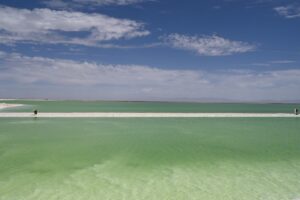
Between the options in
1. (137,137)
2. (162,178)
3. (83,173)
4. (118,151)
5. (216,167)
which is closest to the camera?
(162,178)

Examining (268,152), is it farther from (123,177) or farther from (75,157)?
(75,157)

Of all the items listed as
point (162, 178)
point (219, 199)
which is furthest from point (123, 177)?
point (219, 199)

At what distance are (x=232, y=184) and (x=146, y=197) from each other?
337 centimetres

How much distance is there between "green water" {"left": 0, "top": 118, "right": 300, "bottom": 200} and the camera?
9.70 meters

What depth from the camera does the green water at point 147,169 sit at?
382 inches

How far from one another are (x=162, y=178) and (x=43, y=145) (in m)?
11.0

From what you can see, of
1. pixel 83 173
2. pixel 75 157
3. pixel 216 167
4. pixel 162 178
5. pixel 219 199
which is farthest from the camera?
pixel 75 157

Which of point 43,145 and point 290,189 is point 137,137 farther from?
point 290,189

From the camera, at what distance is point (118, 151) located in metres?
17.6

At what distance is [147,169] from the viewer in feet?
43.0

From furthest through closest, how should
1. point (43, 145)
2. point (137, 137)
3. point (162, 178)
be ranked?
point (137, 137)
point (43, 145)
point (162, 178)

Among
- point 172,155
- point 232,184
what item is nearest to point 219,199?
point 232,184

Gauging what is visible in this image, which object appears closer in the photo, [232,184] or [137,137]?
[232,184]

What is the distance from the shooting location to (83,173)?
12320mm
